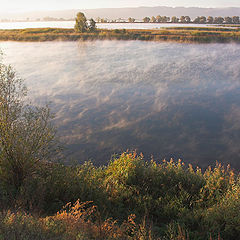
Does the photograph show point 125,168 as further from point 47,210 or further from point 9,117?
point 9,117

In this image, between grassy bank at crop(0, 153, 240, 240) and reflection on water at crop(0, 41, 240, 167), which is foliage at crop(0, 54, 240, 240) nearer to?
grassy bank at crop(0, 153, 240, 240)

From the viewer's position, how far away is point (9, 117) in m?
12.2

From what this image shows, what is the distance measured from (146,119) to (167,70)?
62.9ft

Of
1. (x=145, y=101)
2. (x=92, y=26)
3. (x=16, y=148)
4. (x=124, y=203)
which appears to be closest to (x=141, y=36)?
(x=92, y=26)

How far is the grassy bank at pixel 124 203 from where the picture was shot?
759cm

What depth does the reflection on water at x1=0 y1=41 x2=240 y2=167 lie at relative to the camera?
18.9 m

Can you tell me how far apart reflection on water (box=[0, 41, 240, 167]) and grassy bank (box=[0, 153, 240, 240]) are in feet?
15.5

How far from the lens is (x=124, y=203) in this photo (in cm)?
1128

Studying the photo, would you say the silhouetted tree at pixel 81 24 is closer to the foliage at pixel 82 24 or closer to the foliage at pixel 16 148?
the foliage at pixel 82 24

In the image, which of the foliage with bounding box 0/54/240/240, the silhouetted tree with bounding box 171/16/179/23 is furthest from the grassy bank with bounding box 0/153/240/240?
the silhouetted tree with bounding box 171/16/179/23

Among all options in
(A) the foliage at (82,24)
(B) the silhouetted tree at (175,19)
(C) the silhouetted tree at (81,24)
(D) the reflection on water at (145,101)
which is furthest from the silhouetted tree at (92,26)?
(B) the silhouetted tree at (175,19)

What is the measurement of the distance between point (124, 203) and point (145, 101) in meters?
18.6

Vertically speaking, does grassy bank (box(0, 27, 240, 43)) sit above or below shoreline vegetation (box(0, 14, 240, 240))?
above

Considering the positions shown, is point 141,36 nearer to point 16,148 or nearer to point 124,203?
point 16,148
